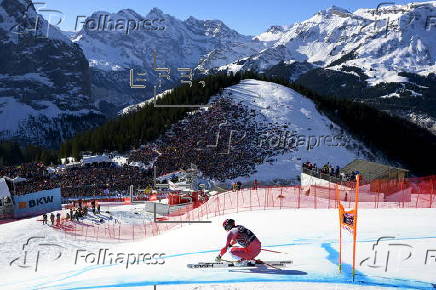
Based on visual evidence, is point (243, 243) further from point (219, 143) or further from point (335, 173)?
point (219, 143)

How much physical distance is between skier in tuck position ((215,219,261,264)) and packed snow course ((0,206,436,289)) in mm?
409

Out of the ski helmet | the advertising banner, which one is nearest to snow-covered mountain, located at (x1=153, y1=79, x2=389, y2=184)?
the advertising banner

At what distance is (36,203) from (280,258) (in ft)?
111

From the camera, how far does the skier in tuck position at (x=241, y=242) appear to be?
13289 mm

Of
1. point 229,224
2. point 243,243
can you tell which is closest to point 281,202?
point 243,243


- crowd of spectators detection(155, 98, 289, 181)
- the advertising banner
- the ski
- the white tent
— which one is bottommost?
the advertising banner

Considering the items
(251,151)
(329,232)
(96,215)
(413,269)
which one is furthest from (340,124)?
(413,269)

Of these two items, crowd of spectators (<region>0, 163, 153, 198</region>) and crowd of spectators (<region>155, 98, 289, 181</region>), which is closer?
crowd of spectators (<region>0, 163, 153, 198</region>)

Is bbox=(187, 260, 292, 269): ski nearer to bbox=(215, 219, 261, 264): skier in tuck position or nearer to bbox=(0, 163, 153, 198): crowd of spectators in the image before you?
bbox=(215, 219, 261, 264): skier in tuck position

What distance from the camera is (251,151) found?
233ft

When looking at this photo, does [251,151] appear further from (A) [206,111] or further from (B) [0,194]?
(B) [0,194]

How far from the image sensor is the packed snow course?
12602 mm

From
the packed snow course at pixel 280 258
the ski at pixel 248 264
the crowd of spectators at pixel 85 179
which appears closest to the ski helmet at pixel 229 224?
the ski at pixel 248 264

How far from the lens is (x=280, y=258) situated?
49.3ft
